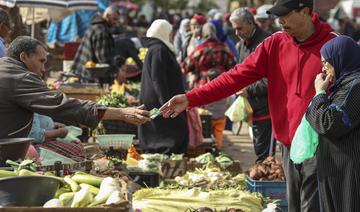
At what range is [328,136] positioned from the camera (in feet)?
19.5

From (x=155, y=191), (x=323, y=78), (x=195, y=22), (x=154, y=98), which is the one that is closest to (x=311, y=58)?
(x=323, y=78)

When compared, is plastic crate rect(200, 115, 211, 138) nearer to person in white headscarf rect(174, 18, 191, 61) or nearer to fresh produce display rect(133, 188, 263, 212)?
fresh produce display rect(133, 188, 263, 212)

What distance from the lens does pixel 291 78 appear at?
6512 millimetres

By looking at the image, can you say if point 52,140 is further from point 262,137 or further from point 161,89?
point 262,137

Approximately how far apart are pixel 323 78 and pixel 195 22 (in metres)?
10.6

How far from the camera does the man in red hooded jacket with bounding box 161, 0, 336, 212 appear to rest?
6.44 metres

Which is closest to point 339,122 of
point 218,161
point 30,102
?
point 30,102

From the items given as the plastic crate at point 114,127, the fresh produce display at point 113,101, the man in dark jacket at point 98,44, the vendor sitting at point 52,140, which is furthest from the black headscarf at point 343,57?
the man in dark jacket at point 98,44

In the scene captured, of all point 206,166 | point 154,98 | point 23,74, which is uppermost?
point 23,74

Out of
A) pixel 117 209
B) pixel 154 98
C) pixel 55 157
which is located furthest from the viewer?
pixel 154 98

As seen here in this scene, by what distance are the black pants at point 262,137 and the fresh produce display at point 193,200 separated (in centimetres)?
264

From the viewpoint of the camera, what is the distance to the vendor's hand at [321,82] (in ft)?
19.5

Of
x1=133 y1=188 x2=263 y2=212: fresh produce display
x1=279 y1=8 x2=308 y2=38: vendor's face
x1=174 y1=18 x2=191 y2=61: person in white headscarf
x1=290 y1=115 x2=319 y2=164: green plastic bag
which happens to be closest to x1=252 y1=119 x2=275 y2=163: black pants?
x1=133 y1=188 x2=263 y2=212: fresh produce display

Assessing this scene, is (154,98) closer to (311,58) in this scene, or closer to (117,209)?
(311,58)
